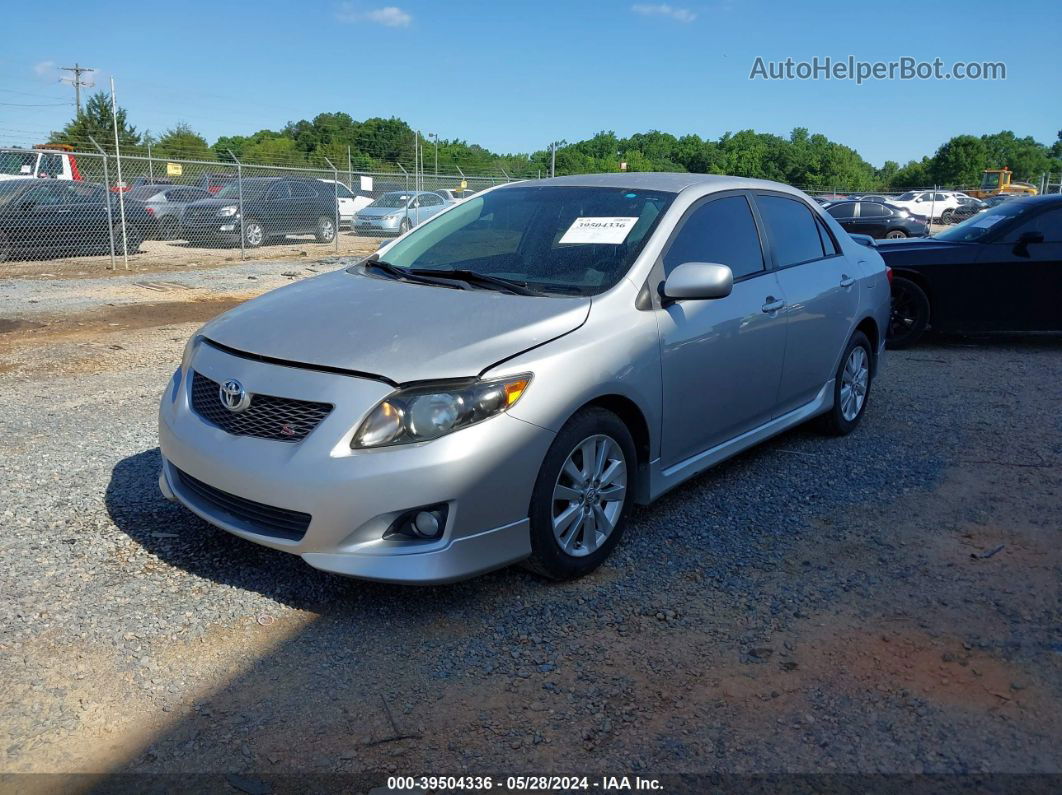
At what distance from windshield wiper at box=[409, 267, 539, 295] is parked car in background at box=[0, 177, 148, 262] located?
12.6 metres

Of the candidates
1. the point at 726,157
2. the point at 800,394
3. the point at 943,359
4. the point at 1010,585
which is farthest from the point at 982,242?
the point at 726,157

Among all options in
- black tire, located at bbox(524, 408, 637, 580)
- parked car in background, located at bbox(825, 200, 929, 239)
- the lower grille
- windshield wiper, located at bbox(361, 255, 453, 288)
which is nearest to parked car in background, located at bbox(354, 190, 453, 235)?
parked car in background, located at bbox(825, 200, 929, 239)

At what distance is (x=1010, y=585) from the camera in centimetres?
372

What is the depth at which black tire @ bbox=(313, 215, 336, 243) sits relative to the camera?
20.8 metres

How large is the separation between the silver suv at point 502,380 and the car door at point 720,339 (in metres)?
0.01

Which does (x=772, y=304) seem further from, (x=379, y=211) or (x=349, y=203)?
(x=349, y=203)

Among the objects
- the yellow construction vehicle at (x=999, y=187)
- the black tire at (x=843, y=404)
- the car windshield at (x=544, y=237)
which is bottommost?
the black tire at (x=843, y=404)

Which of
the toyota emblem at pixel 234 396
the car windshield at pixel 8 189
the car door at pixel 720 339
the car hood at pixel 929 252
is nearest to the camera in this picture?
the toyota emblem at pixel 234 396

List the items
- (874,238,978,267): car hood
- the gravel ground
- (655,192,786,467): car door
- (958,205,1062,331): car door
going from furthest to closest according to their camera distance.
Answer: (874,238,978,267): car hood → (958,205,1062,331): car door → (655,192,786,467): car door → the gravel ground

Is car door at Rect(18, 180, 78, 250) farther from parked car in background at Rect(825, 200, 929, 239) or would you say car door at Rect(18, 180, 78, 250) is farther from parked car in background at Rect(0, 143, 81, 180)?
parked car in background at Rect(825, 200, 929, 239)

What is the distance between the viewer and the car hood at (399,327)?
3.25m

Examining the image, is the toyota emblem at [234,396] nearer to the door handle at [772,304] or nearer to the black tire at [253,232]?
the door handle at [772,304]

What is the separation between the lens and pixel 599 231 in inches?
166

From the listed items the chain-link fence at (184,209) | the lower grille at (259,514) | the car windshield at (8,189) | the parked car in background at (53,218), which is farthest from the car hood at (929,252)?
the car windshield at (8,189)
